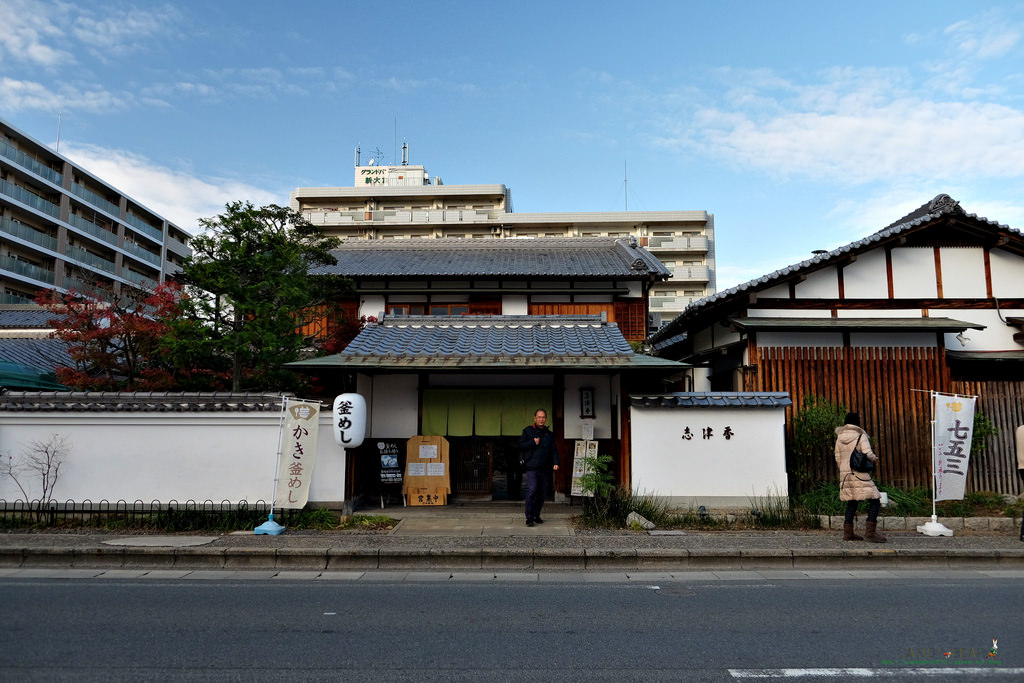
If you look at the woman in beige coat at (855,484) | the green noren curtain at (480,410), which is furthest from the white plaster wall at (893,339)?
the green noren curtain at (480,410)

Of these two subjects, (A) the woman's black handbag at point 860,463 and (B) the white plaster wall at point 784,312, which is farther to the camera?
(B) the white plaster wall at point 784,312

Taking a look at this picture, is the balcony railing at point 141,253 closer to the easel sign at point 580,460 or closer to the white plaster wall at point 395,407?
the white plaster wall at point 395,407

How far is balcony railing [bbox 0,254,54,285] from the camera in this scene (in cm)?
3484

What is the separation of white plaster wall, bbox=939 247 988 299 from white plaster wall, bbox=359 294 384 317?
45.6 ft

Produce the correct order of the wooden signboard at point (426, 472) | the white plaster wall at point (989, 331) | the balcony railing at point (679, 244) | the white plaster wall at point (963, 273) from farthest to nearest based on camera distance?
1. the balcony railing at point (679, 244)
2. the white plaster wall at point (963, 273)
3. the white plaster wall at point (989, 331)
4. the wooden signboard at point (426, 472)

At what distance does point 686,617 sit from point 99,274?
4660 cm

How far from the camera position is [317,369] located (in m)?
11.0

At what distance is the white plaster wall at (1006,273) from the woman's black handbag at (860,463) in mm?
7368

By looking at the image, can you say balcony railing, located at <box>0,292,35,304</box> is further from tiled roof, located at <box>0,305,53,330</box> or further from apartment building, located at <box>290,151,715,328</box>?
apartment building, located at <box>290,151,715,328</box>

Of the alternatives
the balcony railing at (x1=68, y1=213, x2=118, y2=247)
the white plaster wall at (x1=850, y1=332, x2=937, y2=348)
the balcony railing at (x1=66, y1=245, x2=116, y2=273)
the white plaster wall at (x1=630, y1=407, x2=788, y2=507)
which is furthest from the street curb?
the balcony railing at (x1=68, y1=213, x2=118, y2=247)

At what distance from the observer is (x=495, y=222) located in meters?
47.8

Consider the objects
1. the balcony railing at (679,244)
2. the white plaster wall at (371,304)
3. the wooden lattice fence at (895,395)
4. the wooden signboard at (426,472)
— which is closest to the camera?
the wooden lattice fence at (895,395)

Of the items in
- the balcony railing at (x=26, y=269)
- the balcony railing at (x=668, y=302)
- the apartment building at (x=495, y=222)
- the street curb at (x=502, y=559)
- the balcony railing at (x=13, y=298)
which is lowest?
the street curb at (x=502, y=559)

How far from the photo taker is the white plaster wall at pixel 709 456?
A: 1075cm
